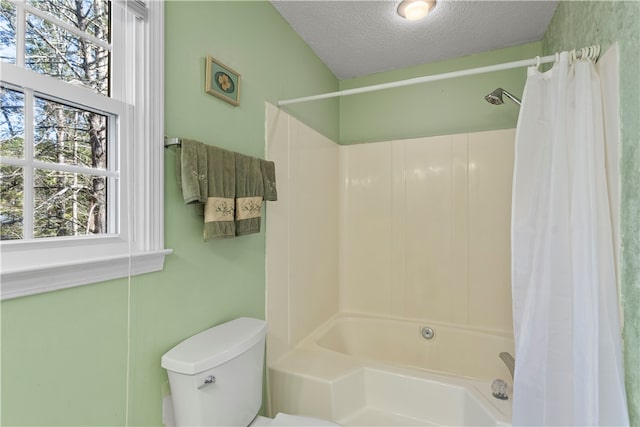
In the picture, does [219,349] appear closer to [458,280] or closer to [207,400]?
[207,400]

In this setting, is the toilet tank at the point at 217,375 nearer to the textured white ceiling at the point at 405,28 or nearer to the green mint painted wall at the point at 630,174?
the green mint painted wall at the point at 630,174

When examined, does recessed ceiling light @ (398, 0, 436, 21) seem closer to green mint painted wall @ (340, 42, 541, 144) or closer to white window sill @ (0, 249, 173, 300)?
green mint painted wall @ (340, 42, 541, 144)

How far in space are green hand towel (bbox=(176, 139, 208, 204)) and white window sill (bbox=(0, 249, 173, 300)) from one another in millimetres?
221

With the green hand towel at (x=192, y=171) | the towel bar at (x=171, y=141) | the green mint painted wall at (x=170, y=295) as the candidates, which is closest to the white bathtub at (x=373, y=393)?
the green mint painted wall at (x=170, y=295)

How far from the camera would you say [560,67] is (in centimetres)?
120

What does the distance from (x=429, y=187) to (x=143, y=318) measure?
2.09 metres

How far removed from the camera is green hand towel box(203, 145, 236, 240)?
119 centimetres

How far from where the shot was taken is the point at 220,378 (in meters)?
1.08

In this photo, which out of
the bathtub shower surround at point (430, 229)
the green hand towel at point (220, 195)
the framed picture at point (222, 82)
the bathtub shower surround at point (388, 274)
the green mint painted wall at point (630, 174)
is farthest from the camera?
the bathtub shower surround at point (430, 229)

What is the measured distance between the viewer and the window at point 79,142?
2.58 ft

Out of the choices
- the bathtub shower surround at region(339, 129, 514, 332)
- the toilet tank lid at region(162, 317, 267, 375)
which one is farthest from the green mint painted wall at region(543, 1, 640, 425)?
the toilet tank lid at region(162, 317, 267, 375)

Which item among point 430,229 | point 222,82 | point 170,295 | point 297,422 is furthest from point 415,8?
point 297,422

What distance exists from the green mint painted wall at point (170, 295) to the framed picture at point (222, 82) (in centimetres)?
3

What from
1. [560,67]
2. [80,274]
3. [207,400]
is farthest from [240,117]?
[560,67]
